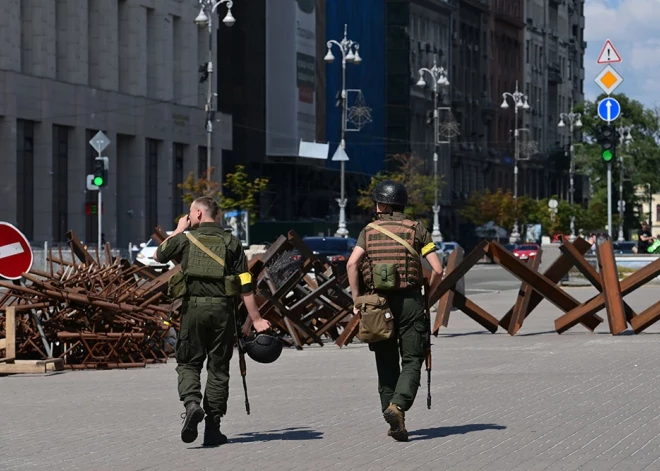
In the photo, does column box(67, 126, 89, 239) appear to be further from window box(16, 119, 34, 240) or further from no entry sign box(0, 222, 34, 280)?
no entry sign box(0, 222, 34, 280)

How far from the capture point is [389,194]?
11.8 meters

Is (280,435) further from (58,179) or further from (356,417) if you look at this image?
(58,179)

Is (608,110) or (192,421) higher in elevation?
(608,110)

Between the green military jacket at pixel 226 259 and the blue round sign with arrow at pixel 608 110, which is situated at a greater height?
the blue round sign with arrow at pixel 608 110

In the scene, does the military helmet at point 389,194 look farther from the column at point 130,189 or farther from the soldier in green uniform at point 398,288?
the column at point 130,189

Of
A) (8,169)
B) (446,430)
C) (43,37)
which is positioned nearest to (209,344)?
(446,430)

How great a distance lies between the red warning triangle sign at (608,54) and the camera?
32781mm

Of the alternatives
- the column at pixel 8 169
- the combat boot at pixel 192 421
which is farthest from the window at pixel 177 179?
the combat boot at pixel 192 421

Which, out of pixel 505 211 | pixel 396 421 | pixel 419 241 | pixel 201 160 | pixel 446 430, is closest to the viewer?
pixel 396 421

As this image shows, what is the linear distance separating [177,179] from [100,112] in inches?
348

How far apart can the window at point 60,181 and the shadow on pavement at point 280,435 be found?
52.4 meters

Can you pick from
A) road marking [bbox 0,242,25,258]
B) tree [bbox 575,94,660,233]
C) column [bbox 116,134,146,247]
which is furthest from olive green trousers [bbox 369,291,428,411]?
tree [bbox 575,94,660,233]

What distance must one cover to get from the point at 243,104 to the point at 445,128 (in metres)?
21.2

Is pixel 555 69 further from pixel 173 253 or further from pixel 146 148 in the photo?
pixel 173 253
